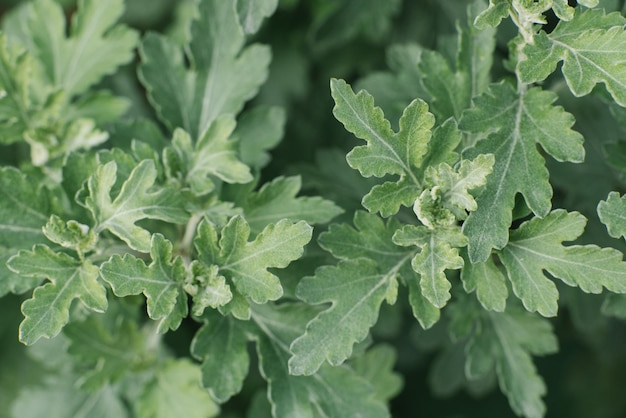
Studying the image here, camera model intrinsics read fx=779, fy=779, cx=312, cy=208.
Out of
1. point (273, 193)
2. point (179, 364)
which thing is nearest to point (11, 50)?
A: point (273, 193)

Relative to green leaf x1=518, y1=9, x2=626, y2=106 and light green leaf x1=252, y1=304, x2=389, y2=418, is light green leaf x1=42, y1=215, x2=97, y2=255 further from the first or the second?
green leaf x1=518, y1=9, x2=626, y2=106

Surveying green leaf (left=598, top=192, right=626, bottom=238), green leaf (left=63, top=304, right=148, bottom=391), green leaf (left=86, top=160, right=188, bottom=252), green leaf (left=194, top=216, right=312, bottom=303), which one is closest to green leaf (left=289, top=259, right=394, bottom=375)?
green leaf (left=194, top=216, right=312, bottom=303)

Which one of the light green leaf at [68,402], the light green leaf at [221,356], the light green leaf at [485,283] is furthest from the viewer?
the light green leaf at [68,402]

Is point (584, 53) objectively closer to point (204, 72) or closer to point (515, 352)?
point (515, 352)

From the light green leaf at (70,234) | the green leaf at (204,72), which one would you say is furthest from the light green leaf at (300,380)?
the green leaf at (204,72)

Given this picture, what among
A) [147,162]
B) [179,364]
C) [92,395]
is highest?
[147,162]

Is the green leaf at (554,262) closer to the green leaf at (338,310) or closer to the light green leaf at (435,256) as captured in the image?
the light green leaf at (435,256)

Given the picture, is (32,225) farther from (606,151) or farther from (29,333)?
(606,151)

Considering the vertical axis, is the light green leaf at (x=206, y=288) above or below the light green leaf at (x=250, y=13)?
below
